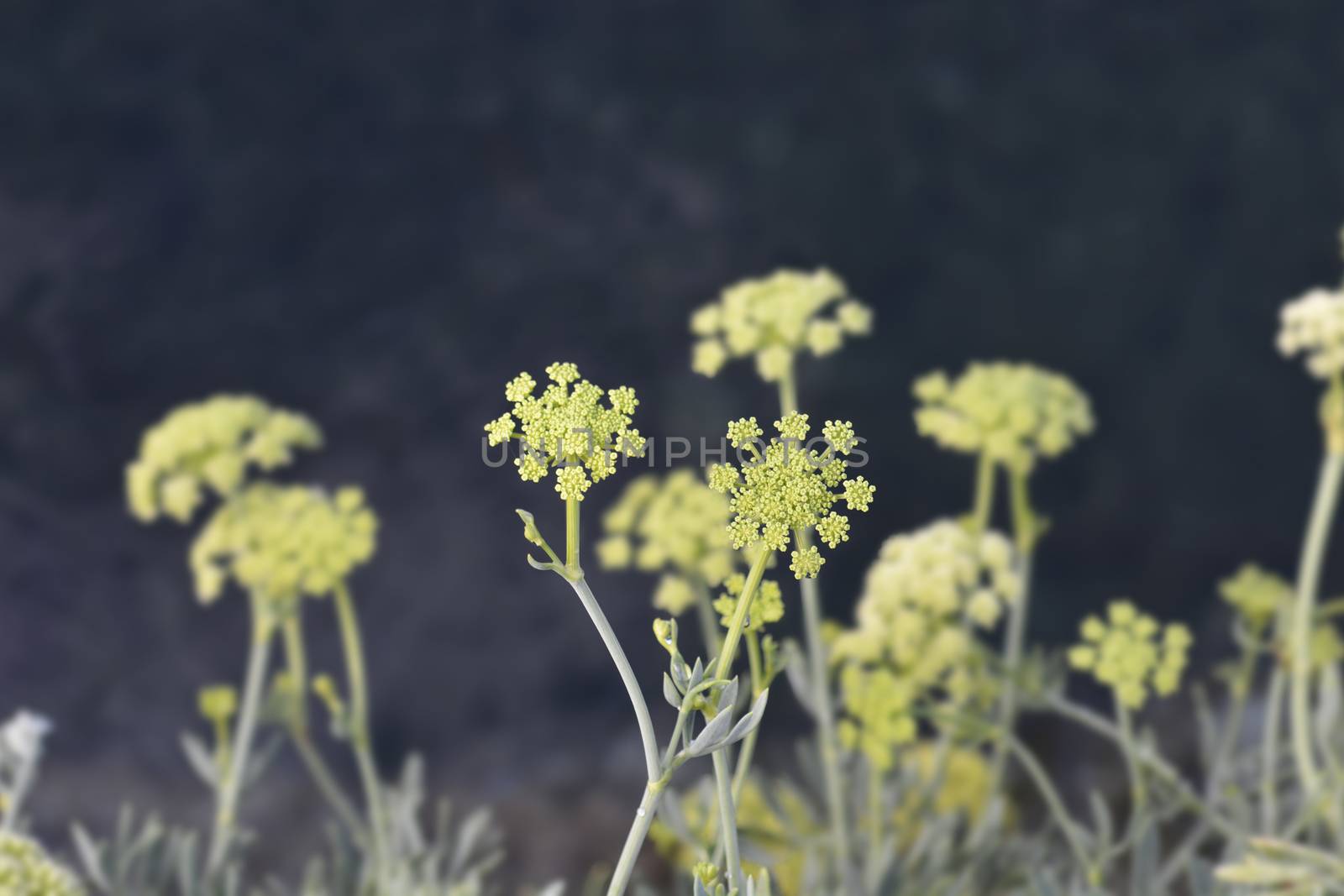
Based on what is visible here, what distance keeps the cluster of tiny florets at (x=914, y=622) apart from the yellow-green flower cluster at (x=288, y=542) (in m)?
0.46

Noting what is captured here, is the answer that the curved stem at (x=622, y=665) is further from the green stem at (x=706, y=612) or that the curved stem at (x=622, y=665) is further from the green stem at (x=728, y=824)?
the green stem at (x=706, y=612)

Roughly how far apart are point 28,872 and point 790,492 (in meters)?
0.74

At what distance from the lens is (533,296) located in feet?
6.44

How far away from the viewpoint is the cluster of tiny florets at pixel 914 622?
4.23 ft

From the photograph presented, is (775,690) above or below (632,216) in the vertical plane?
below

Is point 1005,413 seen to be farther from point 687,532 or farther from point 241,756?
point 241,756

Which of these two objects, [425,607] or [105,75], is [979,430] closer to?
[425,607]

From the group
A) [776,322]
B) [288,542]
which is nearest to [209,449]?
[288,542]

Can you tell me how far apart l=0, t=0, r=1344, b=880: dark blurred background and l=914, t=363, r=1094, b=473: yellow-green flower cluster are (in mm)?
537

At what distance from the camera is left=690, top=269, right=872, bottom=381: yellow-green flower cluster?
1.24 meters

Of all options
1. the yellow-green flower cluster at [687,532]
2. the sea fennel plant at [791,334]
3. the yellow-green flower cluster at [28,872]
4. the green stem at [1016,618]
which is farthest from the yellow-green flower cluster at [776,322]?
the yellow-green flower cluster at [28,872]

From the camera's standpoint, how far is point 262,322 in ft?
6.37

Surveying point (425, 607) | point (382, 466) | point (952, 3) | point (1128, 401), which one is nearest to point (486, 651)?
point (425, 607)

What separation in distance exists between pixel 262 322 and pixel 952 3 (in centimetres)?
103
